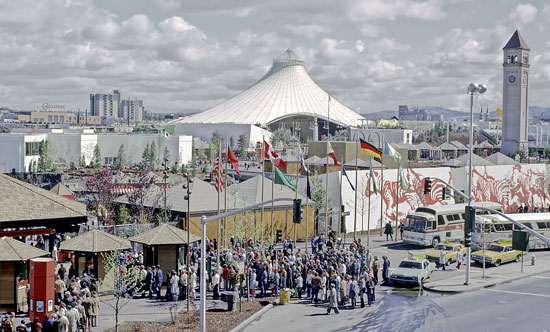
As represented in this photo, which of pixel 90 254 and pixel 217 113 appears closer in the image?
pixel 90 254

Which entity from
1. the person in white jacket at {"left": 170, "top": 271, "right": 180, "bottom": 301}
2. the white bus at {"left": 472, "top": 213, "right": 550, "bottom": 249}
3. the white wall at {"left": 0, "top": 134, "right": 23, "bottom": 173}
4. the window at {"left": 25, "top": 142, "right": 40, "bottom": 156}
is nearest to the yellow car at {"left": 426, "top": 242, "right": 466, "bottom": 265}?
the white bus at {"left": 472, "top": 213, "right": 550, "bottom": 249}

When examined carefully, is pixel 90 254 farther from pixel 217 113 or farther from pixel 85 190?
pixel 217 113

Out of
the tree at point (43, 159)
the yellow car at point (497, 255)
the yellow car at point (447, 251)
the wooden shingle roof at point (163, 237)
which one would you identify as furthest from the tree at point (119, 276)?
the tree at point (43, 159)

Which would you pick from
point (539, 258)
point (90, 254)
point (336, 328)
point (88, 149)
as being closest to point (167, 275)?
point (90, 254)

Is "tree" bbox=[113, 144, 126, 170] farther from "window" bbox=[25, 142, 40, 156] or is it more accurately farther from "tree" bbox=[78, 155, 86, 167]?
"window" bbox=[25, 142, 40, 156]

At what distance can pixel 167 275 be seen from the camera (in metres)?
24.2

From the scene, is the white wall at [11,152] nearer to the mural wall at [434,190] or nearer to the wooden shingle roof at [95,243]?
Result: the mural wall at [434,190]

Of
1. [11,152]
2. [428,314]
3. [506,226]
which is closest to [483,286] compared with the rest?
[428,314]

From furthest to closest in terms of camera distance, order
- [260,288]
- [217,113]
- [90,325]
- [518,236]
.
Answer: [217,113]
[260,288]
[90,325]
[518,236]

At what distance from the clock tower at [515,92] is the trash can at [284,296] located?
97.6 metres

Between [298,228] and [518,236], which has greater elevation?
[518,236]

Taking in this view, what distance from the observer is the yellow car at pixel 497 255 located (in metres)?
31.5

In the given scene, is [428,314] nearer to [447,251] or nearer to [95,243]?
[447,251]

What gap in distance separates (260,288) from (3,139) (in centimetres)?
5816
